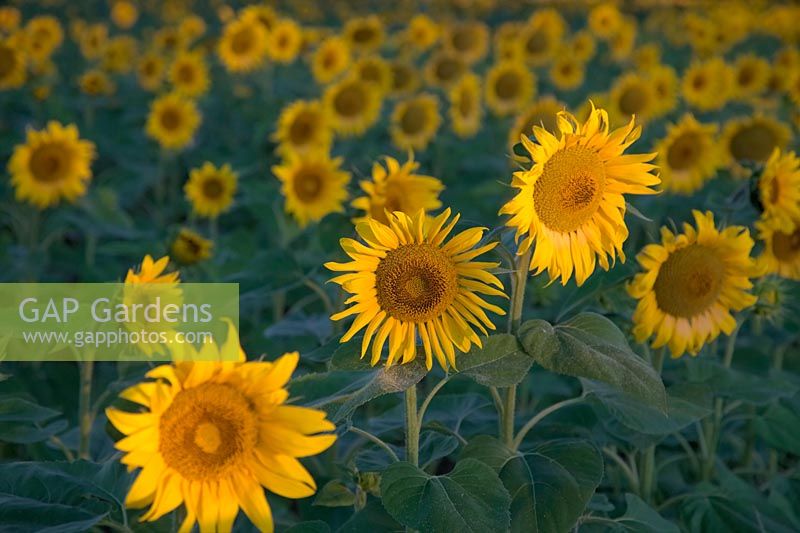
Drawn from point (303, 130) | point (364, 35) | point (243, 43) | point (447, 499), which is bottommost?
point (447, 499)

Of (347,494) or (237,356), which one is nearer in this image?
(237,356)

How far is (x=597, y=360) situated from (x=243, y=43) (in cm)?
443

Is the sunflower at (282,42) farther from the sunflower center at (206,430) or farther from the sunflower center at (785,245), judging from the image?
the sunflower center at (206,430)

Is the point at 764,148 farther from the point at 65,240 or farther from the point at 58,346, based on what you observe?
the point at 65,240

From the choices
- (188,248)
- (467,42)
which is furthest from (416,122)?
(188,248)

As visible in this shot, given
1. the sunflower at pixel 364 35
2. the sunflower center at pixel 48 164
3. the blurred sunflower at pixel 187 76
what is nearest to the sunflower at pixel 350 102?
the blurred sunflower at pixel 187 76

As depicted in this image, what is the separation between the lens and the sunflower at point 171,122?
4.59 metres

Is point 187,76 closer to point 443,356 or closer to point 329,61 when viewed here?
point 329,61

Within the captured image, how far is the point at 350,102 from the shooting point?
4613mm

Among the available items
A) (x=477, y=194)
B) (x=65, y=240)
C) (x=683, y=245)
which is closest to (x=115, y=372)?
(x=683, y=245)

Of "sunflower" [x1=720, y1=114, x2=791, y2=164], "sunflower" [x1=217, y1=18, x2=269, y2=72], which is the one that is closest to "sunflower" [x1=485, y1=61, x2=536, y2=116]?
"sunflower" [x1=217, y1=18, x2=269, y2=72]

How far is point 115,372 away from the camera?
8.07 feet

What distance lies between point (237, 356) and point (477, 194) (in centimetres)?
281

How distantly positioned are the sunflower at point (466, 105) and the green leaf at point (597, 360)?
3698 mm
